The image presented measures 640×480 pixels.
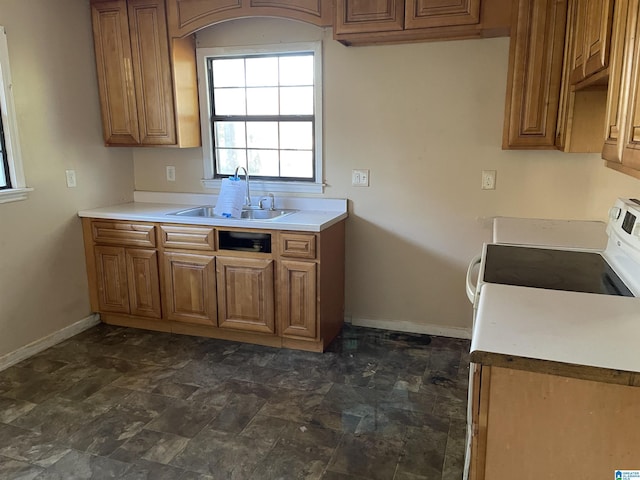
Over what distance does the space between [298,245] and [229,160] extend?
112 centimetres

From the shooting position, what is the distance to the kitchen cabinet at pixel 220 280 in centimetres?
309

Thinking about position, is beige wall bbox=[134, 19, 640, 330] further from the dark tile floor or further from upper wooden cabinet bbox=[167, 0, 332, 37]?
the dark tile floor

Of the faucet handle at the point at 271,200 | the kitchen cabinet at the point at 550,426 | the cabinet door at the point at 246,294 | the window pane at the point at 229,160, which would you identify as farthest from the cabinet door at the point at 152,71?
the kitchen cabinet at the point at 550,426

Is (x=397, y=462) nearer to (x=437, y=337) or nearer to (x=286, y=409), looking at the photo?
(x=286, y=409)

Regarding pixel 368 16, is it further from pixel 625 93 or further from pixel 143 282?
pixel 143 282

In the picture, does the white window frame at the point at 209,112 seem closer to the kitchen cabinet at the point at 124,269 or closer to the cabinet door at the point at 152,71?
the cabinet door at the point at 152,71

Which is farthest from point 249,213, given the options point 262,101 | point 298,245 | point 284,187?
point 262,101

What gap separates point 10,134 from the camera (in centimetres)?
298

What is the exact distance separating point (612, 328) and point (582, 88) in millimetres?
1365

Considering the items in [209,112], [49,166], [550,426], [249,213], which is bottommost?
[550,426]

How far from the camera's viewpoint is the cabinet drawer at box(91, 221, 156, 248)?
3363 millimetres

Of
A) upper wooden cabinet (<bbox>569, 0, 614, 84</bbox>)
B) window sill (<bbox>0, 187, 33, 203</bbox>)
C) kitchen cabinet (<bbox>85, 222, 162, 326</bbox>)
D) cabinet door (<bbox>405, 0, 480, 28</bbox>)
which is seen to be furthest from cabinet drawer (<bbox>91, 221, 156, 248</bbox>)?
upper wooden cabinet (<bbox>569, 0, 614, 84</bbox>)

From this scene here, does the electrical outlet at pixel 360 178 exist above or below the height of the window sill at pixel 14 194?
above

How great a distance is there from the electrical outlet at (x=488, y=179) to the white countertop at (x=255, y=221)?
934 mm
